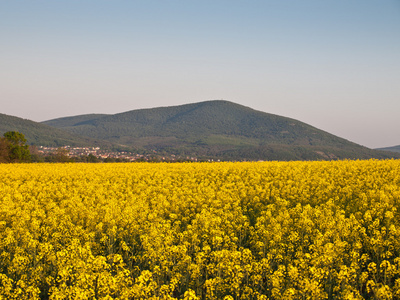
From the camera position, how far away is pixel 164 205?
18.9 meters

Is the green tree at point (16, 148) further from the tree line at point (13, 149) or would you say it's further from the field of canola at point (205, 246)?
the field of canola at point (205, 246)

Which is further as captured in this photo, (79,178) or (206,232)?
(79,178)

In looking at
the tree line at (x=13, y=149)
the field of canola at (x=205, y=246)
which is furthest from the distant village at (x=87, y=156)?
the field of canola at (x=205, y=246)

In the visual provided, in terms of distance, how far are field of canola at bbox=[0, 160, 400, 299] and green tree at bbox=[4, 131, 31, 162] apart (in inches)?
1944

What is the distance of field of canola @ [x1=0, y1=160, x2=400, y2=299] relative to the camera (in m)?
8.99

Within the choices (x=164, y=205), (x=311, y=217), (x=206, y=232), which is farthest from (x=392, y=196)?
(x=164, y=205)

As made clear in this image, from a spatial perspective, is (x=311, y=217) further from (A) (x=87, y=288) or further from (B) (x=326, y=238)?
(A) (x=87, y=288)

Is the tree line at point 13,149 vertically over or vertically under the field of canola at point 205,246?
over

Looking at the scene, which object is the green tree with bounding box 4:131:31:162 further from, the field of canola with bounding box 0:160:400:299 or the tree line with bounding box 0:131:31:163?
the field of canola with bounding box 0:160:400:299

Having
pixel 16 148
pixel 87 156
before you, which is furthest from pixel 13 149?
pixel 87 156

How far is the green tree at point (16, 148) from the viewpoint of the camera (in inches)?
2692

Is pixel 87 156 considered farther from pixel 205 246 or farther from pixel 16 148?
pixel 205 246

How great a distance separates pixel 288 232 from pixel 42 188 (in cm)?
1783

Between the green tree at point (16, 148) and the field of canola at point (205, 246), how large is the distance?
49387 mm
